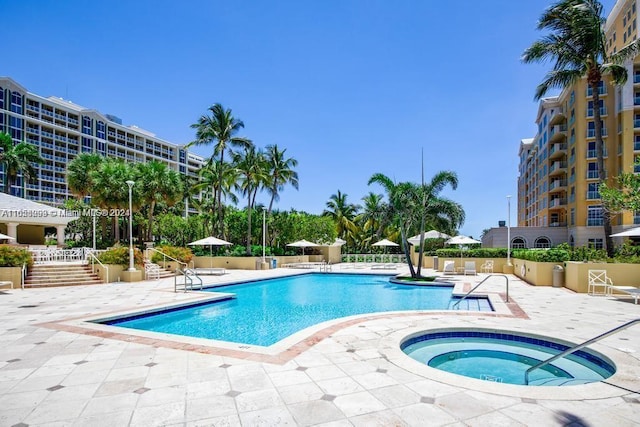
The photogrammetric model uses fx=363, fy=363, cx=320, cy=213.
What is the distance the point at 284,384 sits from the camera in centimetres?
482

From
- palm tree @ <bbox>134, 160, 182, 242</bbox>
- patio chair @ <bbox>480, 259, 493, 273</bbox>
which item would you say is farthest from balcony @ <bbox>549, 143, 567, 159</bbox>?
palm tree @ <bbox>134, 160, 182, 242</bbox>

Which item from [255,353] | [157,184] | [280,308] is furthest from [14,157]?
[255,353]

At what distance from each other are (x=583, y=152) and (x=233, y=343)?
38256 millimetres

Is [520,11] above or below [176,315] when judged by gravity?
above

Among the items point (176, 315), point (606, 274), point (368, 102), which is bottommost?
point (176, 315)

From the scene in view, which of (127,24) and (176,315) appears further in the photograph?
(127,24)

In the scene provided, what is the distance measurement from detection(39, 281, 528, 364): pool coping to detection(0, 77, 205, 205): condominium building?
41.6 m

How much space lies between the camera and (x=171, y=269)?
2223 cm

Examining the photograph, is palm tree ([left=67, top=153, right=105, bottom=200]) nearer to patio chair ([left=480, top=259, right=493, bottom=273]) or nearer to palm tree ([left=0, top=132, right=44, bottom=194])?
palm tree ([left=0, top=132, right=44, bottom=194])

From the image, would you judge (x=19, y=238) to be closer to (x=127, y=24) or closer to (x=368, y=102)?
(x=127, y=24)

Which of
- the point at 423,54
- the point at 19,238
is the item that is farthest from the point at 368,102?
the point at 19,238

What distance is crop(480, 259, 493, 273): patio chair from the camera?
22172 mm

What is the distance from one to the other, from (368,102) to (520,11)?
975 cm

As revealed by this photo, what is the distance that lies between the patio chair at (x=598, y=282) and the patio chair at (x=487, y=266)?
8550mm
